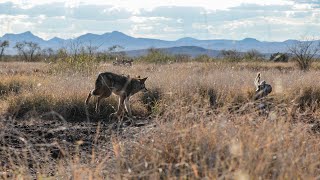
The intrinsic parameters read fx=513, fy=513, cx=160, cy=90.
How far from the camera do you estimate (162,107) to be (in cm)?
1120

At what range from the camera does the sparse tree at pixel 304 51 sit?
29.9m

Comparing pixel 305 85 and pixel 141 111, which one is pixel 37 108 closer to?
pixel 141 111

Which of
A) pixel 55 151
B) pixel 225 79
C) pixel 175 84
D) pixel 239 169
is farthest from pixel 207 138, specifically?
pixel 225 79

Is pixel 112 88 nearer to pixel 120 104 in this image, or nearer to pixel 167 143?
pixel 120 104

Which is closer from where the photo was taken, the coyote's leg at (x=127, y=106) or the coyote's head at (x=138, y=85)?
the coyote's leg at (x=127, y=106)

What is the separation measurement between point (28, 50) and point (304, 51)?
144ft

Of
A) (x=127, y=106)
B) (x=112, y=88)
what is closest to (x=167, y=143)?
(x=127, y=106)

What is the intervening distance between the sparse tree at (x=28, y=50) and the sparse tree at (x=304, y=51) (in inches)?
1512

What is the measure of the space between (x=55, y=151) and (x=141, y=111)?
4.97 metres

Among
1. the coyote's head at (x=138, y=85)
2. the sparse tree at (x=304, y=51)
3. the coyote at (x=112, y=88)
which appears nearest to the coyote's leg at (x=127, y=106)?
the coyote at (x=112, y=88)

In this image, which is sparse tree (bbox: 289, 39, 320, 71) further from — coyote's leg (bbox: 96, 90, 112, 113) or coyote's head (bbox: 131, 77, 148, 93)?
coyote's leg (bbox: 96, 90, 112, 113)

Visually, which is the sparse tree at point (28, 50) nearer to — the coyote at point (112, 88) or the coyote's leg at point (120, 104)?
the coyote at point (112, 88)

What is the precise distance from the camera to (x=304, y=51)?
101 feet

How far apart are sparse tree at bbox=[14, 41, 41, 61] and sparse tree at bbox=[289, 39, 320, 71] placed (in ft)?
126
